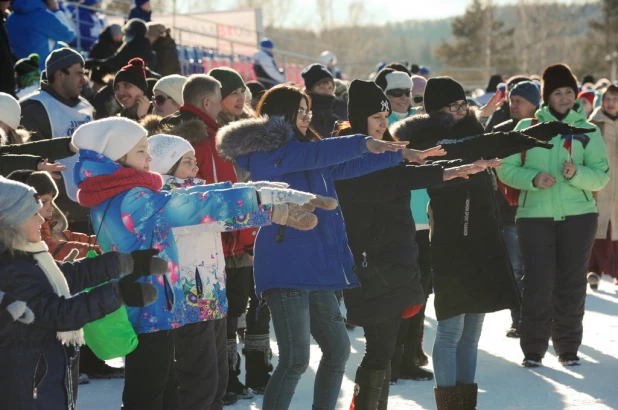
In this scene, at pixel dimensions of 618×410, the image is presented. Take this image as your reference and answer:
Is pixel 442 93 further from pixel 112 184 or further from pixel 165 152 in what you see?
pixel 112 184

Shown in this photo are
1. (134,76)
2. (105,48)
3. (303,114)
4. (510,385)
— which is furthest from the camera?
(105,48)

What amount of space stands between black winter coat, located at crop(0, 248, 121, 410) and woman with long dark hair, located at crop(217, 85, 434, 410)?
46.7 inches

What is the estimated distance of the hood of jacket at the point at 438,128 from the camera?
5.94 m

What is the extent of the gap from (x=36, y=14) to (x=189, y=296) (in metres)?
7.42

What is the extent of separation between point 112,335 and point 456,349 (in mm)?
2460

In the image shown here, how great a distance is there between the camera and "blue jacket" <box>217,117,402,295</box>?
4.92 m

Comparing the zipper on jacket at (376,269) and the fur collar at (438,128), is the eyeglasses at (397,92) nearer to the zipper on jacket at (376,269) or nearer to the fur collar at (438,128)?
the fur collar at (438,128)

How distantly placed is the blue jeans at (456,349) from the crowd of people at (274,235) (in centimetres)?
1

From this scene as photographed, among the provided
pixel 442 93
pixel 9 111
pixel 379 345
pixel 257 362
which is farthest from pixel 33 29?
pixel 379 345

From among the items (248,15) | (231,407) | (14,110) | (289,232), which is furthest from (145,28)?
(248,15)

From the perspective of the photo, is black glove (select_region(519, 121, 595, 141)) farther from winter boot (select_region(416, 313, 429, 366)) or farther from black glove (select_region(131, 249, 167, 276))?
black glove (select_region(131, 249, 167, 276))

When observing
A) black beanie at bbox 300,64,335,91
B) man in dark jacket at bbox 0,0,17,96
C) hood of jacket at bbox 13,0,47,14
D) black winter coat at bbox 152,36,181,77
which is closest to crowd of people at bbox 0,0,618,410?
black beanie at bbox 300,64,335,91

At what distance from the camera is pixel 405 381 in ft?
23.3

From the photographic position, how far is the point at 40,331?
153 inches
